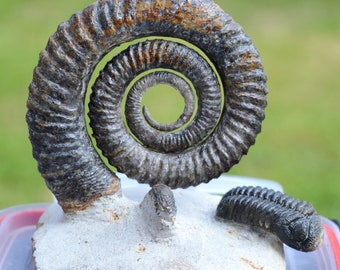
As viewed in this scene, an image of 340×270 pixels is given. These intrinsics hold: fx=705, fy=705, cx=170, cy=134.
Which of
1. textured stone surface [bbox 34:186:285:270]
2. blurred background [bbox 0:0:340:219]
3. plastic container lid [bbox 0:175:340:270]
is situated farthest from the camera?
blurred background [bbox 0:0:340:219]

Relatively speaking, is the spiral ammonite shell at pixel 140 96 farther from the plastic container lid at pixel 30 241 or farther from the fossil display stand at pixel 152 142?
the plastic container lid at pixel 30 241

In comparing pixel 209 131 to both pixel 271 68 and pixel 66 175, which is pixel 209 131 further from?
pixel 271 68

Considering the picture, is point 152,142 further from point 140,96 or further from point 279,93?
point 279,93

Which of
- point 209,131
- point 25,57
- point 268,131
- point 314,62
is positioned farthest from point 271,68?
point 209,131

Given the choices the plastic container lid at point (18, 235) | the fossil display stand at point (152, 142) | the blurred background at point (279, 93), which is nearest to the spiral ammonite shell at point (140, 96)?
the fossil display stand at point (152, 142)

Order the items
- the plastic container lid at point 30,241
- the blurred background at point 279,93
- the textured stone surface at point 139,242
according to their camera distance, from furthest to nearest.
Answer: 1. the blurred background at point 279,93
2. the plastic container lid at point 30,241
3. the textured stone surface at point 139,242

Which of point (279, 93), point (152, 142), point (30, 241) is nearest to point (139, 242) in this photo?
point (152, 142)

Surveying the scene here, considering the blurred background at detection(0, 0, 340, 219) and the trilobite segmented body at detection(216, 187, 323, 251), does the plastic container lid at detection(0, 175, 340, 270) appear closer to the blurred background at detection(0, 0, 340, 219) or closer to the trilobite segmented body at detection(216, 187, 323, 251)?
the trilobite segmented body at detection(216, 187, 323, 251)

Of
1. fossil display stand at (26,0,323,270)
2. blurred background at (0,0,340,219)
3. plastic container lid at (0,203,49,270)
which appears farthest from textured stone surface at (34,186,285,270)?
blurred background at (0,0,340,219)
